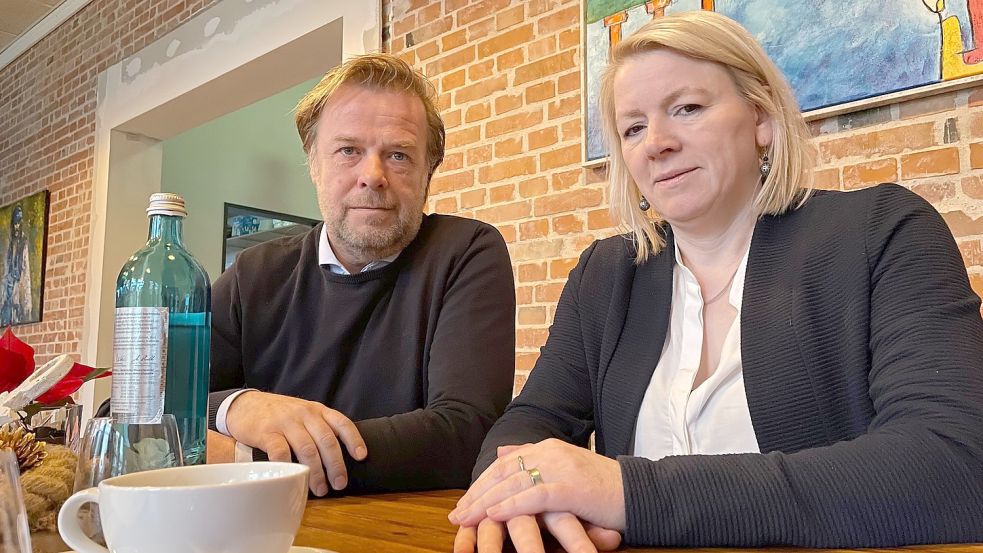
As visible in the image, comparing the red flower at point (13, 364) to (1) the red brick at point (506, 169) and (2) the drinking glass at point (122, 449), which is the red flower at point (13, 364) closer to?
(2) the drinking glass at point (122, 449)

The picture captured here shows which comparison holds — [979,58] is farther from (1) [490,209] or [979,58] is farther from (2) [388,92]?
(1) [490,209]

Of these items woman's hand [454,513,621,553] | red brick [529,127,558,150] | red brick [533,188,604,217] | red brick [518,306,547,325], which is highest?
red brick [529,127,558,150]

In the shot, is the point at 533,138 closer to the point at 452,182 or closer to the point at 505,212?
the point at 505,212

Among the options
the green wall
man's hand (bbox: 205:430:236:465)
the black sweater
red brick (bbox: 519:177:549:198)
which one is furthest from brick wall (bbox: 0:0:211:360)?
the black sweater

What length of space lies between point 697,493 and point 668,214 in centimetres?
58

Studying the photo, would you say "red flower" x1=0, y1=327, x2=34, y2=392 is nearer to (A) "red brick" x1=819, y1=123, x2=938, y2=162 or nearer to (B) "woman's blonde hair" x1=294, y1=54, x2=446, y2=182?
(B) "woman's blonde hair" x1=294, y1=54, x2=446, y2=182

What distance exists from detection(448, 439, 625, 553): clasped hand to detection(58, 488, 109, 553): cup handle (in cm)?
28

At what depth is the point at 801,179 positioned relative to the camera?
1.17 meters

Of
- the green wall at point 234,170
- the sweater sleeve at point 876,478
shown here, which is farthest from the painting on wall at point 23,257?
the sweater sleeve at point 876,478

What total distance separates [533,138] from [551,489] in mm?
2032

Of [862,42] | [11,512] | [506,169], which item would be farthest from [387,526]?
[506,169]

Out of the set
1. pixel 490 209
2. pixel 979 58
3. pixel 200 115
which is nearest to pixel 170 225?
pixel 979 58

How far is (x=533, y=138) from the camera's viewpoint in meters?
2.61

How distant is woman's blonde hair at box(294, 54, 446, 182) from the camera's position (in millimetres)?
1571
